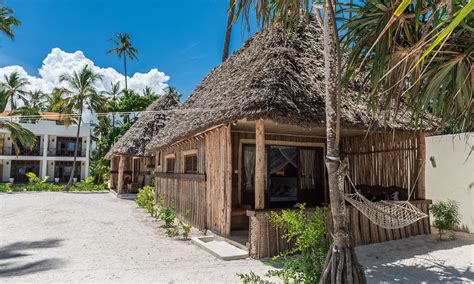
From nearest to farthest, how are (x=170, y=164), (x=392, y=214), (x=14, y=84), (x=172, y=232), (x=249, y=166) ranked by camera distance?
(x=392, y=214), (x=172, y=232), (x=249, y=166), (x=170, y=164), (x=14, y=84)

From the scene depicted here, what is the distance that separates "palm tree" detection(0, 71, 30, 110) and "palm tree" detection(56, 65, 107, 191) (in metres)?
16.3

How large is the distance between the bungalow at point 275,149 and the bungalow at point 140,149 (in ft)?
23.0

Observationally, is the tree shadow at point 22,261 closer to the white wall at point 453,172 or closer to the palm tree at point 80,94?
the white wall at point 453,172

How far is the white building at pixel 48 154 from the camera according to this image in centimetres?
2836

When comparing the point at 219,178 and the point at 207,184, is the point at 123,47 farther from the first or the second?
the point at 219,178

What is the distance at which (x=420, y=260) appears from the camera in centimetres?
511

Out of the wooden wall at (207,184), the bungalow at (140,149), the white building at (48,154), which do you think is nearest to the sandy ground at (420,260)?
the wooden wall at (207,184)

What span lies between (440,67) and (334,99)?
→ 43.9 inches

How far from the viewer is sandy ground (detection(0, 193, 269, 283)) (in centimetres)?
432

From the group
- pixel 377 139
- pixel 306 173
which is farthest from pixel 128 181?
pixel 377 139

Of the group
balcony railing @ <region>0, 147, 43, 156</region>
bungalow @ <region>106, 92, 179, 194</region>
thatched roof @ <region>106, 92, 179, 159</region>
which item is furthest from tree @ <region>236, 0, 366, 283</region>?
balcony railing @ <region>0, 147, 43, 156</region>

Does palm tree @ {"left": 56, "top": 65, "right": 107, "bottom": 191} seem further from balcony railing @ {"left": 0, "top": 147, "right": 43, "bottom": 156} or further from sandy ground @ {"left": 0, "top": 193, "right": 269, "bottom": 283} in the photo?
sandy ground @ {"left": 0, "top": 193, "right": 269, "bottom": 283}

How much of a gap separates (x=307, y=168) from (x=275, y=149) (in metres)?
A: 1.10

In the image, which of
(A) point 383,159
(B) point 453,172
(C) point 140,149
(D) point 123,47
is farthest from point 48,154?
(B) point 453,172
